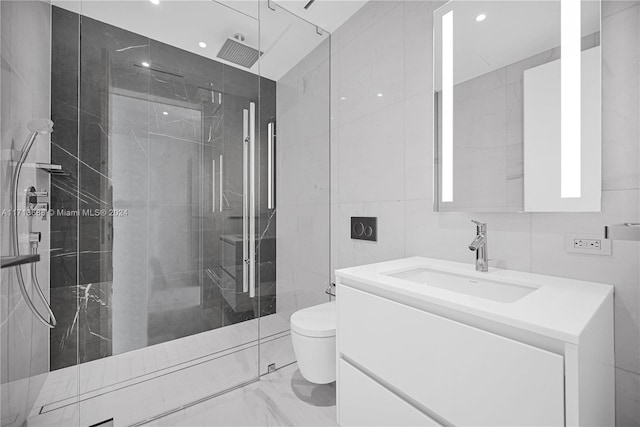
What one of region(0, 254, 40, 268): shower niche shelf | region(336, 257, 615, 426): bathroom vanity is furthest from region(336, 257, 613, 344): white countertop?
region(0, 254, 40, 268): shower niche shelf

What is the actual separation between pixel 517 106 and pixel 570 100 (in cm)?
18

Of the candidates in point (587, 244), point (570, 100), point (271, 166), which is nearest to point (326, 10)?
point (271, 166)

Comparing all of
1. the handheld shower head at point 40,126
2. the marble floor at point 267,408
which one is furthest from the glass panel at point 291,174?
the handheld shower head at point 40,126

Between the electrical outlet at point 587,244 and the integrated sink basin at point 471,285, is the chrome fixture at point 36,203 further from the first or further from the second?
the electrical outlet at point 587,244

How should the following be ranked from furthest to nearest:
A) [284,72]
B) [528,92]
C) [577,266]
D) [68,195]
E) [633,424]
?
[284,72] → [68,195] → [528,92] → [577,266] → [633,424]

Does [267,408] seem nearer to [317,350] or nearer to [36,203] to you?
[317,350]

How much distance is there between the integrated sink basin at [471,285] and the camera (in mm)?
1092

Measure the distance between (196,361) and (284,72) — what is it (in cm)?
207

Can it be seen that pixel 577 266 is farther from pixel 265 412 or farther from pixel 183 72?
pixel 183 72

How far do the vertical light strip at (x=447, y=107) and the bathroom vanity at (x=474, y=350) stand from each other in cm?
45

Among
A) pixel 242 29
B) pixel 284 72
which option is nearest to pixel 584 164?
pixel 284 72

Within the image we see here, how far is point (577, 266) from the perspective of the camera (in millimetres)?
1057

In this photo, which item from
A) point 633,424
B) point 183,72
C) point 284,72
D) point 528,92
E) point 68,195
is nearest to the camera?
point 633,424

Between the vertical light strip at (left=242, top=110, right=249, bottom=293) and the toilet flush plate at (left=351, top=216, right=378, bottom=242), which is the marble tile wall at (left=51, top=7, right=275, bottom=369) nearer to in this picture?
the vertical light strip at (left=242, top=110, right=249, bottom=293)
